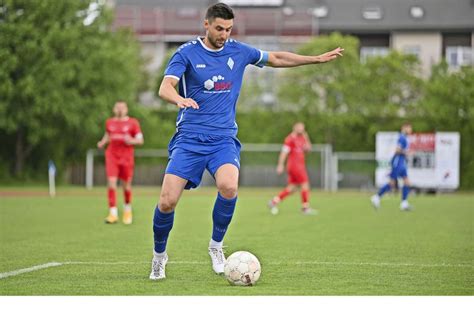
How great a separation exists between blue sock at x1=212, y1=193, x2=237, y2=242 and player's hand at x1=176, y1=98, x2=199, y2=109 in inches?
48.4

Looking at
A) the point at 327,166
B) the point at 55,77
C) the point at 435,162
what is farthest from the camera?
the point at 327,166

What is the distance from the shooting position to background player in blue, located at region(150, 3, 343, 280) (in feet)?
32.0

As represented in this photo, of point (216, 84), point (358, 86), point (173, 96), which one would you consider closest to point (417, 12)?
point (358, 86)

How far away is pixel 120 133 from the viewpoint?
757 inches

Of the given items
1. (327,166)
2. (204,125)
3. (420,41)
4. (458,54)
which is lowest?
(327,166)

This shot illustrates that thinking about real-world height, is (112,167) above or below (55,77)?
below

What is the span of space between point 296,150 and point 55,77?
20.0m

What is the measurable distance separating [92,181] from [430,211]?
74.8ft

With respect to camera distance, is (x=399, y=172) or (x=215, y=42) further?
(x=399, y=172)

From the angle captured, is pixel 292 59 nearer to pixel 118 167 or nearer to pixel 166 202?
pixel 166 202

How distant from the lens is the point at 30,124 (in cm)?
4331

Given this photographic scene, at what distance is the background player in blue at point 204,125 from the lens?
975cm

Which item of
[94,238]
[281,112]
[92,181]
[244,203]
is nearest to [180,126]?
[94,238]

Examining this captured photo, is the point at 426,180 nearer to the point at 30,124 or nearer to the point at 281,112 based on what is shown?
the point at 281,112
